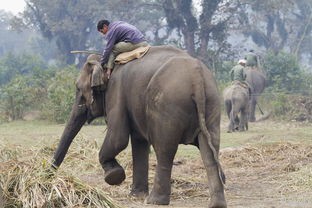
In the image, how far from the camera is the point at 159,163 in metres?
8.09

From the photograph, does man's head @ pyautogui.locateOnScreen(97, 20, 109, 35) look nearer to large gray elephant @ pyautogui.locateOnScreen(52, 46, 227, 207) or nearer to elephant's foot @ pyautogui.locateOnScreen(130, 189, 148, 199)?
large gray elephant @ pyautogui.locateOnScreen(52, 46, 227, 207)

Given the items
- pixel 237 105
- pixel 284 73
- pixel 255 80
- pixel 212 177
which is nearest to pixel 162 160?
pixel 212 177

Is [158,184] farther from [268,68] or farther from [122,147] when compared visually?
[268,68]

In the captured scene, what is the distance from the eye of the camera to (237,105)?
1972 centimetres

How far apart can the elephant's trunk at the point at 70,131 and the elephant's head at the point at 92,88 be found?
1.7 inches

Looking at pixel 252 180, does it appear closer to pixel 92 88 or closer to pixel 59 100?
pixel 92 88

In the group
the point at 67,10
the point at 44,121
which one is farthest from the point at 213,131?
the point at 67,10

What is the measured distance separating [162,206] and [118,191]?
4.98 feet

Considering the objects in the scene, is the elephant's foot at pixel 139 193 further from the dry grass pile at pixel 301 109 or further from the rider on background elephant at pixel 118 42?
the dry grass pile at pixel 301 109

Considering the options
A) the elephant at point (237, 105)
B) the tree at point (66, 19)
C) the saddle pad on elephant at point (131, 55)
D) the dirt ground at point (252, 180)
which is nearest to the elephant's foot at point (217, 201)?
the dirt ground at point (252, 180)

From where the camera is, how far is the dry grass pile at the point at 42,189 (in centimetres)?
695

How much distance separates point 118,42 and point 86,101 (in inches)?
31.8

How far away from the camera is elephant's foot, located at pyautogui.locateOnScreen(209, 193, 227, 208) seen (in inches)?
294

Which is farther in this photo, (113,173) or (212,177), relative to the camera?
(113,173)
